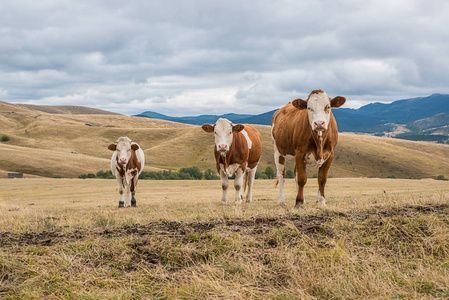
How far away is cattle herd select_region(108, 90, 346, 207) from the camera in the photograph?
10.1m

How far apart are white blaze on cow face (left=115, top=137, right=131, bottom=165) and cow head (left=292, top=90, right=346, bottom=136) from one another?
29.3 ft

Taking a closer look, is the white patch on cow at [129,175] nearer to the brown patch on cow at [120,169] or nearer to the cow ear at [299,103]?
the brown patch on cow at [120,169]

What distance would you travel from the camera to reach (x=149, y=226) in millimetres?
7457

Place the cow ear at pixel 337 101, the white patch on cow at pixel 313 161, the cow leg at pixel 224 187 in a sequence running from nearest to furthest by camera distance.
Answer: the white patch on cow at pixel 313 161
the cow ear at pixel 337 101
the cow leg at pixel 224 187

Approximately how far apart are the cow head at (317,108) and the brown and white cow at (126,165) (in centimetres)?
912

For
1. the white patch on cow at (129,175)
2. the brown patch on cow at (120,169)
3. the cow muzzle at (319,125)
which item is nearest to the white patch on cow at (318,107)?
the cow muzzle at (319,125)

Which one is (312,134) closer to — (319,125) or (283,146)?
(319,125)

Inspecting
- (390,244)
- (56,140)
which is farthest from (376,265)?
(56,140)

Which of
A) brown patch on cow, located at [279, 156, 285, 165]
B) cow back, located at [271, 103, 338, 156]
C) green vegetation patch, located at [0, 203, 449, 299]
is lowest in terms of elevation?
green vegetation patch, located at [0, 203, 449, 299]

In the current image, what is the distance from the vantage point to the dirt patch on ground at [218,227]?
664 cm

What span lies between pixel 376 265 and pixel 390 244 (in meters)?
0.91

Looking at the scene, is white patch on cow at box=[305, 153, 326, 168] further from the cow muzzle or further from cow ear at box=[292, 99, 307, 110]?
cow ear at box=[292, 99, 307, 110]

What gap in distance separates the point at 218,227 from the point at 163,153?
11545 centimetres

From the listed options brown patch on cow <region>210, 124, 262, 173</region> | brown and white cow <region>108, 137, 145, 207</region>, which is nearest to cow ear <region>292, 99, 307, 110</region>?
brown patch on cow <region>210, 124, 262, 173</region>
